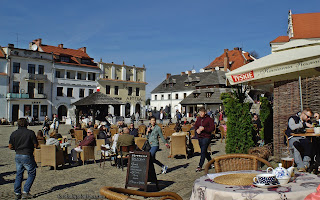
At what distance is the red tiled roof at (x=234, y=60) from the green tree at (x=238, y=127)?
56.1m

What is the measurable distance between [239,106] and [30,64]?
40.7 m

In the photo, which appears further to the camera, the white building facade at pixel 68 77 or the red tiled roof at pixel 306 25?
the white building facade at pixel 68 77

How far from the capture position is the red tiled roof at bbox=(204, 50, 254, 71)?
212ft

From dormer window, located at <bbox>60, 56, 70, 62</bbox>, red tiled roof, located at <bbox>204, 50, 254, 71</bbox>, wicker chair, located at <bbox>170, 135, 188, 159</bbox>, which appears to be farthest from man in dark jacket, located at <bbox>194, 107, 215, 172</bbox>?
red tiled roof, located at <bbox>204, 50, 254, 71</bbox>

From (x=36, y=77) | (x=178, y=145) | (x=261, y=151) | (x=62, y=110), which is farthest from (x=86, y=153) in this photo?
(x=62, y=110)

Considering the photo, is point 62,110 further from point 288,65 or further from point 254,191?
point 254,191

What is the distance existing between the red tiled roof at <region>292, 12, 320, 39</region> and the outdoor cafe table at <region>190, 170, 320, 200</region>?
35306mm

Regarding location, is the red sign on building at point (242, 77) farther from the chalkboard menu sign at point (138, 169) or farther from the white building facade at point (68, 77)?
the white building facade at point (68, 77)

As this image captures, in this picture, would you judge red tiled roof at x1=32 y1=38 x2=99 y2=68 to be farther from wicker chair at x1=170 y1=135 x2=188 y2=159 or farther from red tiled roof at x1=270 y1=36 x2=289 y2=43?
wicker chair at x1=170 y1=135 x2=188 y2=159

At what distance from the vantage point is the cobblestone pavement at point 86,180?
6582mm

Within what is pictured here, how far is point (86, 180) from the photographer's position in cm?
786

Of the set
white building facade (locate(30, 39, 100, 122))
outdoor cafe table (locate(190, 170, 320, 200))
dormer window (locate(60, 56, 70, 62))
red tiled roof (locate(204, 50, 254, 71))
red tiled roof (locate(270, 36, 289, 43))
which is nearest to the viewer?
outdoor cafe table (locate(190, 170, 320, 200))

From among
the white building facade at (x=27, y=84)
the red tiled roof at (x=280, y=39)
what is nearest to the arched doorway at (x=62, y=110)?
the white building facade at (x=27, y=84)

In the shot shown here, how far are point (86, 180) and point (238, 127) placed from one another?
4.85 m
